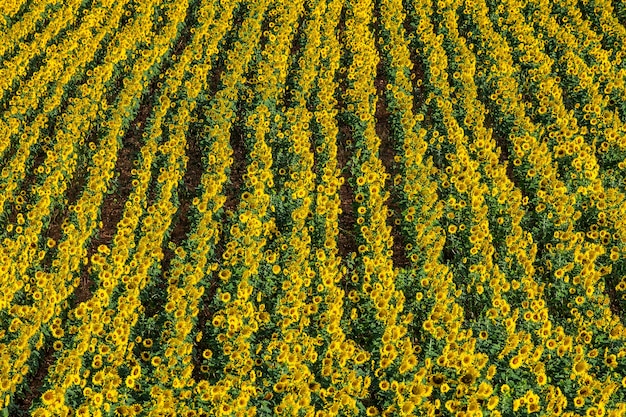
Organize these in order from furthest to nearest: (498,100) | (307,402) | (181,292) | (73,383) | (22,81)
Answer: (22,81), (498,100), (181,292), (73,383), (307,402)

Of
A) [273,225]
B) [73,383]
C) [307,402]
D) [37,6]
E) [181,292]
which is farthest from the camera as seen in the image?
[37,6]

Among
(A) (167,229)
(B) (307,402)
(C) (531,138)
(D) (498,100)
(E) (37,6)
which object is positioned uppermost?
(E) (37,6)

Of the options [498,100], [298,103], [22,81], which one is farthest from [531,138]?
→ [22,81]

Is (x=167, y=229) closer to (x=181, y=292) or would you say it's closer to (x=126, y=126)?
(x=181, y=292)

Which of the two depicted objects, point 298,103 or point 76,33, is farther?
point 76,33

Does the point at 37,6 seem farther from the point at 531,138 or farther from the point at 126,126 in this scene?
the point at 531,138

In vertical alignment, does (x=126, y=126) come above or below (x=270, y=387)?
above

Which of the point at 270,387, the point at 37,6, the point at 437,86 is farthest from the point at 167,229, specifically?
the point at 37,6
